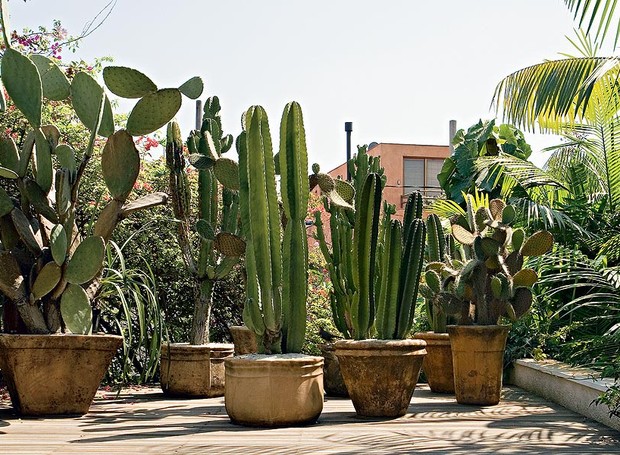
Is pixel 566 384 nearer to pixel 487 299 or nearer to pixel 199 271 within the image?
pixel 487 299

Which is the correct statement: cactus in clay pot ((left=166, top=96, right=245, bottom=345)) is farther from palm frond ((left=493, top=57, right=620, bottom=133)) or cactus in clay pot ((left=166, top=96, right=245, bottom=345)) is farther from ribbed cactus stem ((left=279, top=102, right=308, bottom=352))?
palm frond ((left=493, top=57, right=620, bottom=133))

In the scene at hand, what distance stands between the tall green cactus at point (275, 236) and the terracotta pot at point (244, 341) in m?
1.49

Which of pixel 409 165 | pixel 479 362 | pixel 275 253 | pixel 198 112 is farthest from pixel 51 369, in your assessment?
pixel 409 165

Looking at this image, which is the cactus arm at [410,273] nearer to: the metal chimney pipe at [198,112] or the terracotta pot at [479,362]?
the terracotta pot at [479,362]

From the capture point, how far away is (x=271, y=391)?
407 centimetres

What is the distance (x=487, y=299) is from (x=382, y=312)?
929mm

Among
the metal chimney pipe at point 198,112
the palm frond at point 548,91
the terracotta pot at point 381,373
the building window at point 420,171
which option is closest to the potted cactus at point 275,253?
the terracotta pot at point 381,373

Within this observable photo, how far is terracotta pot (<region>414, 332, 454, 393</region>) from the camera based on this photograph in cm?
582

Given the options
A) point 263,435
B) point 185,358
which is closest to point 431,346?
point 185,358

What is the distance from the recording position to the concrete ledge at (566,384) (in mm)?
4328

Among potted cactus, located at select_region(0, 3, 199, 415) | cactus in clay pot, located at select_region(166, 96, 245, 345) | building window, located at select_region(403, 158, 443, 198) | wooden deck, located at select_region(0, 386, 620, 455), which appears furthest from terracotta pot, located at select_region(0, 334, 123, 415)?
building window, located at select_region(403, 158, 443, 198)

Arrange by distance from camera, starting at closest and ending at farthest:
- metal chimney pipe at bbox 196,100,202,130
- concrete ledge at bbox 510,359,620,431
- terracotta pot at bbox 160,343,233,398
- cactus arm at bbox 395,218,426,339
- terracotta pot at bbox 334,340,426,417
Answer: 1. concrete ledge at bbox 510,359,620,431
2. terracotta pot at bbox 334,340,426,417
3. cactus arm at bbox 395,218,426,339
4. terracotta pot at bbox 160,343,233,398
5. metal chimney pipe at bbox 196,100,202,130

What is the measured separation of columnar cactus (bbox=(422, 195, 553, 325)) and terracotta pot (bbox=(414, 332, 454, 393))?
1.47 feet

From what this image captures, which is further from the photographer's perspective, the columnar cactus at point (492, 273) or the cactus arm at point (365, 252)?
the columnar cactus at point (492, 273)
